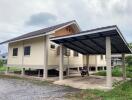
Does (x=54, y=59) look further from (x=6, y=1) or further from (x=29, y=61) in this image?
(x=6, y=1)

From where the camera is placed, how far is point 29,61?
19.8 meters

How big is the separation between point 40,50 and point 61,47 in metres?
3.45

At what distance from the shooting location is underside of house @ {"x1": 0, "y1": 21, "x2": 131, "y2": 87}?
13242 mm

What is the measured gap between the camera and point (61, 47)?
15.7m

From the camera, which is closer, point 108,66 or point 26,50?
point 108,66

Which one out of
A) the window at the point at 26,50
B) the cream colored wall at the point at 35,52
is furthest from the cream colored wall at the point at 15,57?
the cream colored wall at the point at 35,52

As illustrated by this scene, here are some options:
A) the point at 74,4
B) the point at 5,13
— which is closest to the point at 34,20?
the point at 5,13

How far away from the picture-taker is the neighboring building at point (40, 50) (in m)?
18.1

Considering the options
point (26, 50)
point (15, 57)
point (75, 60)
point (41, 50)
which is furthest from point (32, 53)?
point (75, 60)

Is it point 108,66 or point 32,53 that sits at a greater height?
point 32,53

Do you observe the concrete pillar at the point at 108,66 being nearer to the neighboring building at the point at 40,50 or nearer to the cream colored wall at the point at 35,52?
the neighboring building at the point at 40,50

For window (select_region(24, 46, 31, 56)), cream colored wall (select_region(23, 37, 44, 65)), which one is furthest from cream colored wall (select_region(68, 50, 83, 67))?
window (select_region(24, 46, 31, 56))

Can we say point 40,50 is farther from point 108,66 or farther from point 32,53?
point 108,66

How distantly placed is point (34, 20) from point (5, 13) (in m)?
8.15
